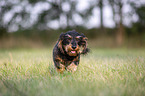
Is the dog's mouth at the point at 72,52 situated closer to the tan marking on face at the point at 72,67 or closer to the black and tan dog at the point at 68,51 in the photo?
the black and tan dog at the point at 68,51

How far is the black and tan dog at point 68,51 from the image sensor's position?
10.2 ft

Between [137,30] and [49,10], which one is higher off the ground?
[49,10]

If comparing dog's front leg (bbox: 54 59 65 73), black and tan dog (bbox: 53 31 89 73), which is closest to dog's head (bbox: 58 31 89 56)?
black and tan dog (bbox: 53 31 89 73)

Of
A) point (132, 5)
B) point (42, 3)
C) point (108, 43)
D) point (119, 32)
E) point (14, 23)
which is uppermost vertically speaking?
point (42, 3)

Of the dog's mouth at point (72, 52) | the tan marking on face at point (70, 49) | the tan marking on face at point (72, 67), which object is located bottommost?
the tan marking on face at point (72, 67)

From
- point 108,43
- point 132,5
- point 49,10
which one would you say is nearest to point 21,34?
point 49,10

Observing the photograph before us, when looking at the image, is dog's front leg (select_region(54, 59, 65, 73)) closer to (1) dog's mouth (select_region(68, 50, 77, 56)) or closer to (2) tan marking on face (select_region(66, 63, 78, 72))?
(2) tan marking on face (select_region(66, 63, 78, 72))

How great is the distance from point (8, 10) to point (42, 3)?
4232mm

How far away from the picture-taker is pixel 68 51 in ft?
10.2

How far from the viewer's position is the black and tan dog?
312 cm

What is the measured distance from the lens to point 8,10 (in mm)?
16203

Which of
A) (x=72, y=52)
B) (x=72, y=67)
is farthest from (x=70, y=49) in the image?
(x=72, y=67)

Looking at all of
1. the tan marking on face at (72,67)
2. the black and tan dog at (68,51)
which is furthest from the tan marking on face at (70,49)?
the tan marking on face at (72,67)

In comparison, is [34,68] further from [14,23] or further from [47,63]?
[14,23]
